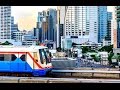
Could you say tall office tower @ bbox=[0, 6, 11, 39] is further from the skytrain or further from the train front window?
the train front window

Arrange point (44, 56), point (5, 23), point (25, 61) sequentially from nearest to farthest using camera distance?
point (25, 61)
point (44, 56)
point (5, 23)

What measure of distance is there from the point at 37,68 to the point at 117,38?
28.2 metres

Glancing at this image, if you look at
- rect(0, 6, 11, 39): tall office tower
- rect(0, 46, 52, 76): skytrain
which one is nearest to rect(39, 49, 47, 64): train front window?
rect(0, 46, 52, 76): skytrain

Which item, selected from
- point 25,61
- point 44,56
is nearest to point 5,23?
point 25,61

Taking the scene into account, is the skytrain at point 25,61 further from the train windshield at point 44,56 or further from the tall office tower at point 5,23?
the tall office tower at point 5,23

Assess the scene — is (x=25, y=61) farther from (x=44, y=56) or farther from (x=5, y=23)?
(x=5, y=23)

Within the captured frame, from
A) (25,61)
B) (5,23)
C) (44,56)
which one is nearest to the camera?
(25,61)

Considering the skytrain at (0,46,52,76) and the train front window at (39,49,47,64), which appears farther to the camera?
the train front window at (39,49,47,64)

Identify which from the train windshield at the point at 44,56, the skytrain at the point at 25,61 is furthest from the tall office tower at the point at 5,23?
the train windshield at the point at 44,56

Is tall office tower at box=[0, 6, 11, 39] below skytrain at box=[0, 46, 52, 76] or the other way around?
the other way around

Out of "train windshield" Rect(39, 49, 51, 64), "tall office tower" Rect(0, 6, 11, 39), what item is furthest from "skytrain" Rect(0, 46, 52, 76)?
"tall office tower" Rect(0, 6, 11, 39)

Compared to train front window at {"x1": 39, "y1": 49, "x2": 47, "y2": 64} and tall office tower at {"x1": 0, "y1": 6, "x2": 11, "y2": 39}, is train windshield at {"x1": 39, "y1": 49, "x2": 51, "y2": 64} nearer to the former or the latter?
train front window at {"x1": 39, "y1": 49, "x2": 47, "y2": 64}
